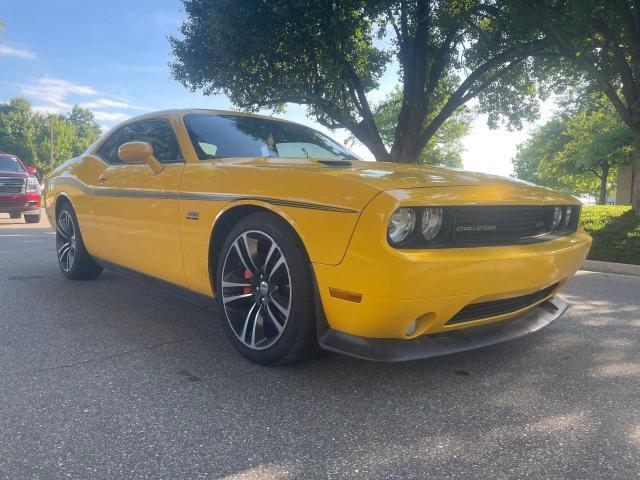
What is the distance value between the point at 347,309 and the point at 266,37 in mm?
10690

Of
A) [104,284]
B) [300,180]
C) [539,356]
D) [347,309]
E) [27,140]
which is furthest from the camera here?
[27,140]

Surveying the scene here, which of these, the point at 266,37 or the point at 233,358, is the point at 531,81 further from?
the point at 233,358

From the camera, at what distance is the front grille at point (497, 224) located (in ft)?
7.75

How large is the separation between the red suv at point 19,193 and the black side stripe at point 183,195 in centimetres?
805

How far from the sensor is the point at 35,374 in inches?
98.6

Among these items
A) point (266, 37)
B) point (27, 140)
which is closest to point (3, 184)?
point (266, 37)

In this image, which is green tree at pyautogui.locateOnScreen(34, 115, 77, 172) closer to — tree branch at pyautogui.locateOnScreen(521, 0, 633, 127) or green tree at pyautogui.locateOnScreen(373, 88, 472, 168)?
green tree at pyautogui.locateOnScreen(373, 88, 472, 168)

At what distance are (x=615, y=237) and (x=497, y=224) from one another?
735 cm

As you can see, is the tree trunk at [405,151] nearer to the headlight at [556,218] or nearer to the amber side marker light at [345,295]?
the headlight at [556,218]

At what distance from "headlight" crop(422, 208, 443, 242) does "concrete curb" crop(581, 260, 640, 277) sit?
205 inches

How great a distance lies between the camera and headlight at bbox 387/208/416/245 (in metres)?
2.21

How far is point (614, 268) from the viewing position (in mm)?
6574

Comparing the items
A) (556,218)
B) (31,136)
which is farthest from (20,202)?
(31,136)

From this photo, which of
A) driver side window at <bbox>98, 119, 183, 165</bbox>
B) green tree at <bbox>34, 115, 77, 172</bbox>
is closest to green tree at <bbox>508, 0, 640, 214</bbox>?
driver side window at <bbox>98, 119, 183, 165</bbox>
